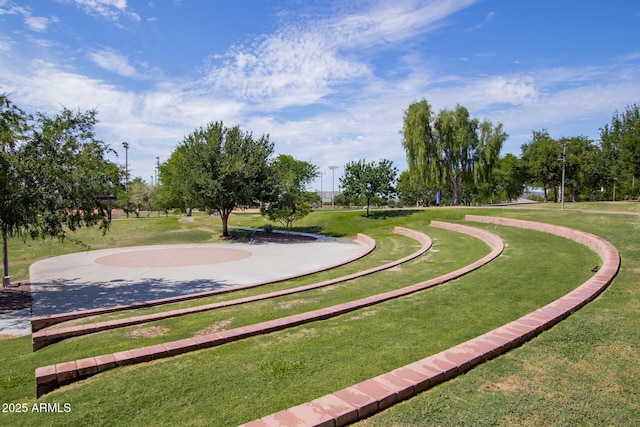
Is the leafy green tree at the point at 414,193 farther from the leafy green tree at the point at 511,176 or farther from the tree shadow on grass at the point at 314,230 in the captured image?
the tree shadow on grass at the point at 314,230

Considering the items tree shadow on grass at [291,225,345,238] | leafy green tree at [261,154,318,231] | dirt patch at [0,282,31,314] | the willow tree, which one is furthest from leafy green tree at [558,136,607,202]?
dirt patch at [0,282,31,314]

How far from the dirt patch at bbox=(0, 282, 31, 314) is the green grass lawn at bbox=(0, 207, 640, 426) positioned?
4628 mm

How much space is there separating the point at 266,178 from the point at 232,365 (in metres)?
26.5

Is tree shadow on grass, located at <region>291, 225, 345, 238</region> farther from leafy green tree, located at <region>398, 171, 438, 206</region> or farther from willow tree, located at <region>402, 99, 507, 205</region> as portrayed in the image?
leafy green tree, located at <region>398, 171, 438, 206</region>

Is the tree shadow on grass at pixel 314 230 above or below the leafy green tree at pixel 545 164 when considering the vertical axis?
below

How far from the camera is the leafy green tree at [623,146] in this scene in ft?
114

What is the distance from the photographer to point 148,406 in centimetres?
391

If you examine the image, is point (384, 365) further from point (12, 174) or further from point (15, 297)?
point (15, 297)

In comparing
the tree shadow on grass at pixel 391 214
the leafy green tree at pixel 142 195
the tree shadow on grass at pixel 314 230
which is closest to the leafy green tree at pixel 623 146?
the tree shadow on grass at pixel 391 214

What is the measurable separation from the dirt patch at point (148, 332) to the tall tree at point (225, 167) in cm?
2222

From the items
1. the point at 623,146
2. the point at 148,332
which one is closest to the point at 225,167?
the point at 148,332

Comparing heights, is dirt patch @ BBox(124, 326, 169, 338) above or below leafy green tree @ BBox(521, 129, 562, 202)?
below

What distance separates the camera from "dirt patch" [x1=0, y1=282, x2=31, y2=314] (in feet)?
40.2

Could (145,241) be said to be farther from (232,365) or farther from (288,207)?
(232,365)
